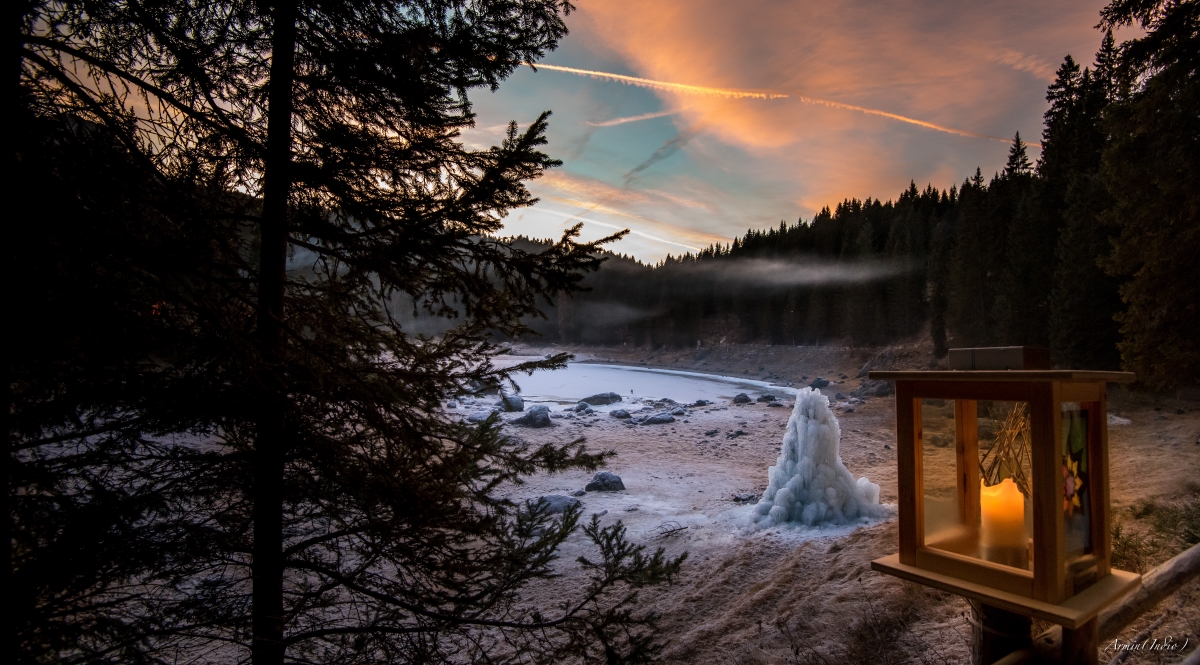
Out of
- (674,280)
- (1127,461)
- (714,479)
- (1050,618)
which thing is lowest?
(714,479)

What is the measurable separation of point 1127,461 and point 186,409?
7279mm

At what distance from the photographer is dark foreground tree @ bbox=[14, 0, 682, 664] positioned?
45.1 inches

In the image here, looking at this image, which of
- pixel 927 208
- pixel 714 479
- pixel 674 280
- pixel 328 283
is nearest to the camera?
pixel 328 283

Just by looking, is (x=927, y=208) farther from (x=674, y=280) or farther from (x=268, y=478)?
(x=268, y=478)

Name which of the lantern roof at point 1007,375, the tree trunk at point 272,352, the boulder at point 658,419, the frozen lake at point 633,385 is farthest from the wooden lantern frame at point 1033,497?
the frozen lake at point 633,385

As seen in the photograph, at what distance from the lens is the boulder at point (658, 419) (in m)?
10.2

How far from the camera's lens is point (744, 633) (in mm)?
3086

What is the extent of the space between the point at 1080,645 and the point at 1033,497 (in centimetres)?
62

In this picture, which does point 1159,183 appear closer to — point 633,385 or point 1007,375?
point 1007,375

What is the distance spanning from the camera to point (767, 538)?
436 cm

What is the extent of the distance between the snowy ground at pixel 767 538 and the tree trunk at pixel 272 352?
2262 mm

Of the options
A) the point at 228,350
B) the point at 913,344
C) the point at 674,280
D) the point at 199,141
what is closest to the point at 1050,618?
the point at 228,350

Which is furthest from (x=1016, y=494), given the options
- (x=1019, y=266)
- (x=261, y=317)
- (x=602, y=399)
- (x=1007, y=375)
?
(x=1019, y=266)

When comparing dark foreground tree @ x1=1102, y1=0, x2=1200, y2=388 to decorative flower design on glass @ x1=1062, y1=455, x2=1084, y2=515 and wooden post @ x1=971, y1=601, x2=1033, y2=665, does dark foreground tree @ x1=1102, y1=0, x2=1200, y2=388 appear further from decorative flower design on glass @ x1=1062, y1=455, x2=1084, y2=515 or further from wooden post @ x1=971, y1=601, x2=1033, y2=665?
wooden post @ x1=971, y1=601, x2=1033, y2=665
